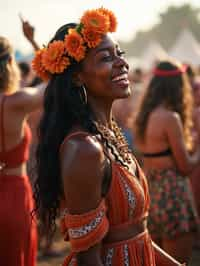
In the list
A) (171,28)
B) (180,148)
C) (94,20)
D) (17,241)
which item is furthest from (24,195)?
(171,28)

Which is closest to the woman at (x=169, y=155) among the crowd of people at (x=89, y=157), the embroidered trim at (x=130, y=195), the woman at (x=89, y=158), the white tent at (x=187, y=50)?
the crowd of people at (x=89, y=157)

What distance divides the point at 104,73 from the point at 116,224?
2.12 feet

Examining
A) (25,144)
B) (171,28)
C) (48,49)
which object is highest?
(171,28)

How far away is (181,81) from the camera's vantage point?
4484 mm

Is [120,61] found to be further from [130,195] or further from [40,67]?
[130,195]

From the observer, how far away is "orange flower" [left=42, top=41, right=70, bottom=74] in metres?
2.42

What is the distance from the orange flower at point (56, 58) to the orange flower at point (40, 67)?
104mm

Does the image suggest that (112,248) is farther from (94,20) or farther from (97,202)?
(94,20)

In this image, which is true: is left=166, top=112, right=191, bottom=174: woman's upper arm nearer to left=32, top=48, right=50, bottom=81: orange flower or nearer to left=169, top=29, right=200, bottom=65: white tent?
left=32, top=48, right=50, bottom=81: orange flower

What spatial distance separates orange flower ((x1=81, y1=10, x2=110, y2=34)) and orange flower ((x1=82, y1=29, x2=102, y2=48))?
0.06 ft

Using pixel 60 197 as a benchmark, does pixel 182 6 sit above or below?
above

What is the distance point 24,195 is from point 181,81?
163 centimetres

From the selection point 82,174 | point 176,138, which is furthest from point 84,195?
point 176,138

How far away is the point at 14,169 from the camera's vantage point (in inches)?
148
